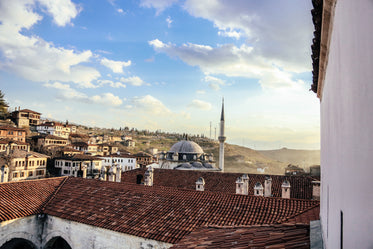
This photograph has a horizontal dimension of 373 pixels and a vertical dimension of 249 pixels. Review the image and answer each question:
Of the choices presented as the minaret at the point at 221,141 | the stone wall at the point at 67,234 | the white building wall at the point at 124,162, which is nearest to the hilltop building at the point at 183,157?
the minaret at the point at 221,141

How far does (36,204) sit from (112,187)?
3480mm

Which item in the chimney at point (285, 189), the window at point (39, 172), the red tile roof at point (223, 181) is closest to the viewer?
the chimney at point (285, 189)

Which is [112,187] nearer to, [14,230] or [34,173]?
[14,230]

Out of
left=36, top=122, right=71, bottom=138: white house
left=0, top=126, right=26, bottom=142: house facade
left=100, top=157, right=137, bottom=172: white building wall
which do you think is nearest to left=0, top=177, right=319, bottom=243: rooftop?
left=100, top=157, right=137, bottom=172: white building wall

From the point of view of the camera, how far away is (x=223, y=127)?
3694 centimetres

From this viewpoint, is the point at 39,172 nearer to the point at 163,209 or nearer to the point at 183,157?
the point at 183,157

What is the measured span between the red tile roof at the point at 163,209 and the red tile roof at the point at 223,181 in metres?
8.16

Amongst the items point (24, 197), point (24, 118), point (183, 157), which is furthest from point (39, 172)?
point (24, 118)

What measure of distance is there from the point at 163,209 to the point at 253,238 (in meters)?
6.08

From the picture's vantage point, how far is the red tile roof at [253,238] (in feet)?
15.3

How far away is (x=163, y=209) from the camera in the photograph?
11062mm

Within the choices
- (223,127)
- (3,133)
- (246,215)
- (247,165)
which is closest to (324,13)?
(246,215)

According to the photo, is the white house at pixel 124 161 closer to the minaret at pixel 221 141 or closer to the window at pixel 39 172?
the window at pixel 39 172

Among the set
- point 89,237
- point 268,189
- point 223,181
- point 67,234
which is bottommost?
point 67,234
